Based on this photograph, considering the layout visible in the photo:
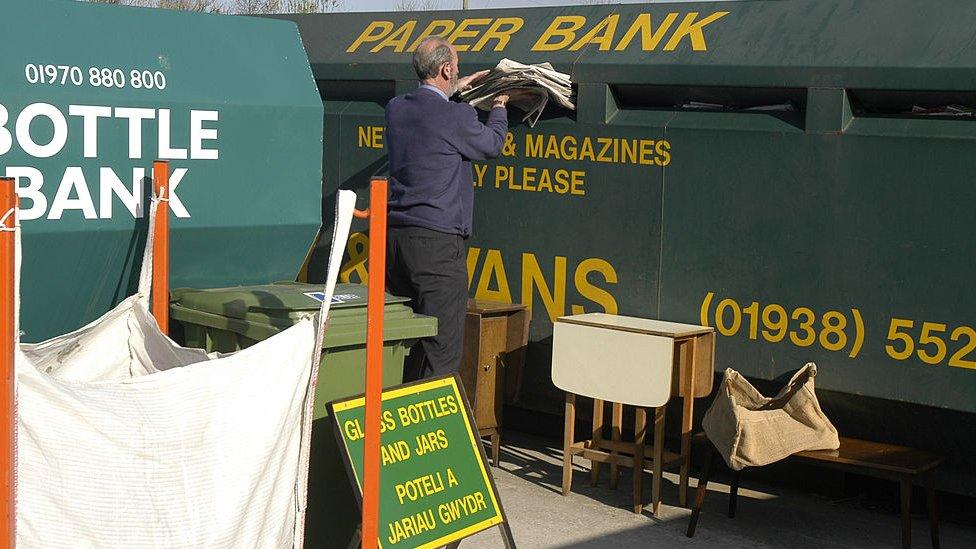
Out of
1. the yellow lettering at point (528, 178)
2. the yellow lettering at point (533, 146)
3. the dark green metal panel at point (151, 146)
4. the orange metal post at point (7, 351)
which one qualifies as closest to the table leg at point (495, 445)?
the yellow lettering at point (528, 178)

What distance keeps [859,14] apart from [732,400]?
1673 millimetres

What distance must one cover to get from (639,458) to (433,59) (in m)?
1.95

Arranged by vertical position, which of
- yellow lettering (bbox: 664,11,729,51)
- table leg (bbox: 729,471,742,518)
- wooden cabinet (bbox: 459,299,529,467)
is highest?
yellow lettering (bbox: 664,11,729,51)

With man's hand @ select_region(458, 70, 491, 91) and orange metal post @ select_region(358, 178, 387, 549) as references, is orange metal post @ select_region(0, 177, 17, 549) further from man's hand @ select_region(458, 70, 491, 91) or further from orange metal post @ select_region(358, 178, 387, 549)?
man's hand @ select_region(458, 70, 491, 91)

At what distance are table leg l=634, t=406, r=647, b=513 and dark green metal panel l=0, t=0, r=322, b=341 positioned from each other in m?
1.69

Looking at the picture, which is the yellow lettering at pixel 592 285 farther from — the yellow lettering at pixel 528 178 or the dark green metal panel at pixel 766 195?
the yellow lettering at pixel 528 178

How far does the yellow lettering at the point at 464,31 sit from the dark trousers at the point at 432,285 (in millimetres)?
1544

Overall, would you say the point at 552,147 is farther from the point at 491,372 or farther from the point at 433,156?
the point at 491,372

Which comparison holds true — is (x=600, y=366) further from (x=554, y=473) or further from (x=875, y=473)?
(x=875, y=473)

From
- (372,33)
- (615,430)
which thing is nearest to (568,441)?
(615,430)

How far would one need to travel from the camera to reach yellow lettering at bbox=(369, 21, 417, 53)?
6.71 m

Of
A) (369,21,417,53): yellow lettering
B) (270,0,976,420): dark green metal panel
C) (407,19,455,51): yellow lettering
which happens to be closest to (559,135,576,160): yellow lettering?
(270,0,976,420): dark green metal panel

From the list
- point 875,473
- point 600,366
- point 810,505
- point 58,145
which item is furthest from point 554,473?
point 58,145

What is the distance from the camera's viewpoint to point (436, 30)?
6.73 m
